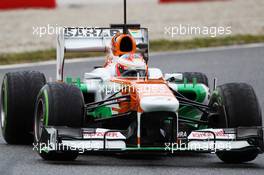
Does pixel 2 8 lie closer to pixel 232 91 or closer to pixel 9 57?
pixel 9 57

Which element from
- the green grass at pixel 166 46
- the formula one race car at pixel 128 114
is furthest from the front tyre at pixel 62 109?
the green grass at pixel 166 46

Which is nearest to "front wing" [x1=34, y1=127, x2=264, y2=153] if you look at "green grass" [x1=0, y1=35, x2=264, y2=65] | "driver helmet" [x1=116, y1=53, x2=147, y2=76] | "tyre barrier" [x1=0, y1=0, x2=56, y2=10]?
"driver helmet" [x1=116, y1=53, x2=147, y2=76]

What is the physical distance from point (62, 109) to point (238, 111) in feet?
5.65

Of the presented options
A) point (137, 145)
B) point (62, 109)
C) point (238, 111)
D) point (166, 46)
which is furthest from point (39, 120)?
point (166, 46)

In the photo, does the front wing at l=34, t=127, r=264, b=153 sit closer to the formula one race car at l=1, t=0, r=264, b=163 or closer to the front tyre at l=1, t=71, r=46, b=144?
the formula one race car at l=1, t=0, r=264, b=163

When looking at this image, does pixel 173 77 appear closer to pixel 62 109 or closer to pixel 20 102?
pixel 20 102

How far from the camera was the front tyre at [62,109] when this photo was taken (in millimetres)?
9102

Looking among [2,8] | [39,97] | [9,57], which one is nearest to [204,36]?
[9,57]

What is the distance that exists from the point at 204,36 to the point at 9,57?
17.9 ft

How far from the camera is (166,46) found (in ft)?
69.6

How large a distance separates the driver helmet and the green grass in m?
9.00

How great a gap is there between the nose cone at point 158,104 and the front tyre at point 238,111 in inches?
27.7

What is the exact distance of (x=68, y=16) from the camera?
27.6 metres

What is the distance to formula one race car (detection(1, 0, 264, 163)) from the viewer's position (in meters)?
9.05
